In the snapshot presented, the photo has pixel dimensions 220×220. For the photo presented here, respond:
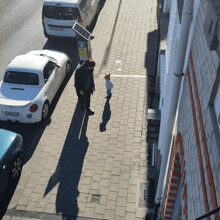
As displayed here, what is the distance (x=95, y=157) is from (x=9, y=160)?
2125mm

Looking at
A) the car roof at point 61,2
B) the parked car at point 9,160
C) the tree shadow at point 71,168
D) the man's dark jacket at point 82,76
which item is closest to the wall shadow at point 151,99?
the tree shadow at point 71,168

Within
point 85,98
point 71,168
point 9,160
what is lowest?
point 71,168

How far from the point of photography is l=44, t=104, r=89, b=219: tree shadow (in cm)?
581

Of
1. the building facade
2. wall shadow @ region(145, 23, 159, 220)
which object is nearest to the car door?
wall shadow @ region(145, 23, 159, 220)

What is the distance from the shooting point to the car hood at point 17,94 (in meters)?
7.29

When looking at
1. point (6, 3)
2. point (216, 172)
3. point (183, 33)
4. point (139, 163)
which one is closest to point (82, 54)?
point (139, 163)

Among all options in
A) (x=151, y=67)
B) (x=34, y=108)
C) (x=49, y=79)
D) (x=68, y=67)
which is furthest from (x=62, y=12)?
(x=34, y=108)

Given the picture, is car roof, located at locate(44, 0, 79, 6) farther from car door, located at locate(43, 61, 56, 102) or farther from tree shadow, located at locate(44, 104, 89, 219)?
tree shadow, located at locate(44, 104, 89, 219)

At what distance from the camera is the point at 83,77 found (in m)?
7.43

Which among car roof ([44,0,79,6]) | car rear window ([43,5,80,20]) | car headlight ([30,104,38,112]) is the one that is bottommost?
car headlight ([30,104,38,112])

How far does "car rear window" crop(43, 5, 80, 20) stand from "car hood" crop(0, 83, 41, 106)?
15.0 ft

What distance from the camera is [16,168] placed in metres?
6.22

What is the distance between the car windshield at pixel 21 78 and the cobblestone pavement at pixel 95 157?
50.0 inches

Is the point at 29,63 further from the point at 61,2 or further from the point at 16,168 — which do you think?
the point at 61,2
